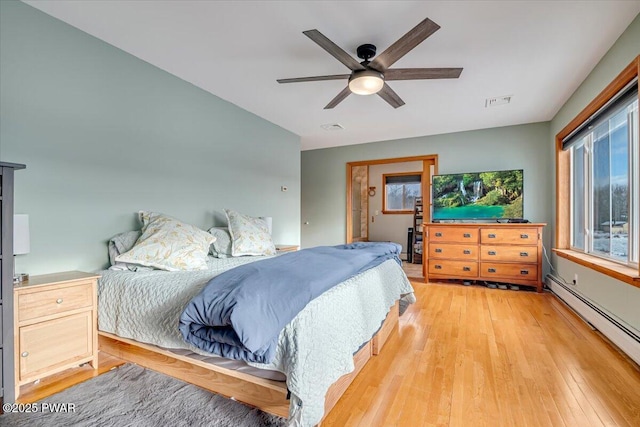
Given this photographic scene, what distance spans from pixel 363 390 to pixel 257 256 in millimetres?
1642

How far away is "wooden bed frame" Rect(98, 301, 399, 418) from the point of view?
4.64 ft

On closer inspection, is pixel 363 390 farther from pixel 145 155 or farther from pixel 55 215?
pixel 145 155

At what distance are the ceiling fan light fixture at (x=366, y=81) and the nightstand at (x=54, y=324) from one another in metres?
2.30

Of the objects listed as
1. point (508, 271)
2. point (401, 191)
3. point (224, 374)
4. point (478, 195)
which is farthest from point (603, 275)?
point (401, 191)

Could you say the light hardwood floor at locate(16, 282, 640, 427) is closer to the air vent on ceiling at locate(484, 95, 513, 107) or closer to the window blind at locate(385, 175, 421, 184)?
the air vent on ceiling at locate(484, 95, 513, 107)

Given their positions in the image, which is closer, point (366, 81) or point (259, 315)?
point (259, 315)

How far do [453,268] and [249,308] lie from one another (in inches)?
157

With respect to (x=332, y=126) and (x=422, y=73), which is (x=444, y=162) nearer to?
(x=332, y=126)

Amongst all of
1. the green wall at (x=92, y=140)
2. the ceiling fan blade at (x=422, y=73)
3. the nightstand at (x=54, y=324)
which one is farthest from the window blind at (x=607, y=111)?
the nightstand at (x=54, y=324)

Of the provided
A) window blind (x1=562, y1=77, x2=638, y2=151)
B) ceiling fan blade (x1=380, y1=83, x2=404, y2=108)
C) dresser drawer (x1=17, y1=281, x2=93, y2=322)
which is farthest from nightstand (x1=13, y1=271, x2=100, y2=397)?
window blind (x1=562, y1=77, x2=638, y2=151)

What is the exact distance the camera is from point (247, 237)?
9.86 ft

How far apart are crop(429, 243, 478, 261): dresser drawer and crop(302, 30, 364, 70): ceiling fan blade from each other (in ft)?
10.4

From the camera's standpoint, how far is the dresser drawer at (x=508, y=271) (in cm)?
398

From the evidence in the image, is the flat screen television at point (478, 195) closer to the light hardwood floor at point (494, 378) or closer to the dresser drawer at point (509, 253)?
the dresser drawer at point (509, 253)
